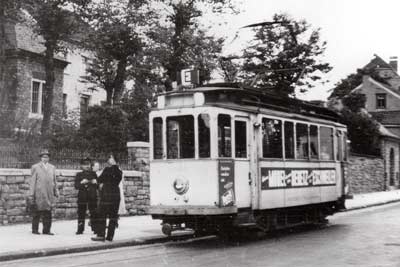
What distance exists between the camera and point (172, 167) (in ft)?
43.7

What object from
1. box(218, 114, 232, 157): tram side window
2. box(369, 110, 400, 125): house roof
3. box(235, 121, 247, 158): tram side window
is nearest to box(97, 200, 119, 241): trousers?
box(218, 114, 232, 157): tram side window

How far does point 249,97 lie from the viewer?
46.4 ft

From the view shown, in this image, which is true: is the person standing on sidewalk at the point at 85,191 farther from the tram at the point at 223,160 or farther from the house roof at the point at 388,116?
the house roof at the point at 388,116

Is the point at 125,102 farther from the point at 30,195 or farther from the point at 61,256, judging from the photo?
the point at 61,256

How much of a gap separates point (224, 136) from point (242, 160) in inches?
28.7

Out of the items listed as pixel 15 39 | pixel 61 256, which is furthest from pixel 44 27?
pixel 61 256

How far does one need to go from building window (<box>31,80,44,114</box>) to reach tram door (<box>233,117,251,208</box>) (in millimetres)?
28394

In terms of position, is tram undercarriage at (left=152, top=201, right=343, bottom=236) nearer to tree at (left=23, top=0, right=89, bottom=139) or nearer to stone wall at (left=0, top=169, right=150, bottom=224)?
stone wall at (left=0, top=169, right=150, bottom=224)

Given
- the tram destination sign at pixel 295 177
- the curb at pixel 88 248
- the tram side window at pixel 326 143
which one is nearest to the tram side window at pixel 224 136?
the tram destination sign at pixel 295 177

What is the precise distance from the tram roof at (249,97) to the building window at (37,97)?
2636 centimetres

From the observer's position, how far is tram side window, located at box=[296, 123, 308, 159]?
15.7m

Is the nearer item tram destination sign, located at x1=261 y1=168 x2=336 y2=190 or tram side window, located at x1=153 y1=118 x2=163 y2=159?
tram side window, located at x1=153 y1=118 x2=163 y2=159

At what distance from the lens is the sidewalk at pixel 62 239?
11344 millimetres

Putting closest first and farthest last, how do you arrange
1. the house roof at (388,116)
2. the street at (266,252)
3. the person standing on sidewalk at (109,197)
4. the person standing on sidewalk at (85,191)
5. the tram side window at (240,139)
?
the street at (266,252)
the person standing on sidewalk at (109,197)
the tram side window at (240,139)
the person standing on sidewalk at (85,191)
the house roof at (388,116)
